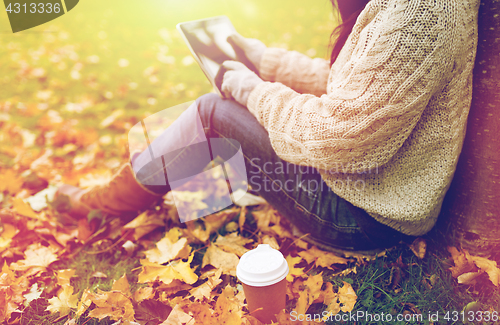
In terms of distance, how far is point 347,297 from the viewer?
3.68 ft

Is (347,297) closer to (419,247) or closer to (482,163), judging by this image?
(419,247)

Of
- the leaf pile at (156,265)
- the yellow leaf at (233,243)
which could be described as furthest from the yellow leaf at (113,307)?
the yellow leaf at (233,243)

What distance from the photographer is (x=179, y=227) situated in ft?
5.39

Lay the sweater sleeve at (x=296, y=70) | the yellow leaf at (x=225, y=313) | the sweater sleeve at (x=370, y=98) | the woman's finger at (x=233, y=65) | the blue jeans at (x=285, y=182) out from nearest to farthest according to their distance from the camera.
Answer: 1. the sweater sleeve at (x=370, y=98)
2. the yellow leaf at (x=225, y=313)
3. the blue jeans at (x=285, y=182)
4. the woman's finger at (x=233, y=65)
5. the sweater sleeve at (x=296, y=70)

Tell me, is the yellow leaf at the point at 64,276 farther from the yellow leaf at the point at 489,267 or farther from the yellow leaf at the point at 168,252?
the yellow leaf at the point at 489,267

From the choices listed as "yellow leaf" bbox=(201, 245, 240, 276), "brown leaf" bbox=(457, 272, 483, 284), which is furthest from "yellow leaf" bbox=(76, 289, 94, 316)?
"brown leaf" bbox=(457, 272, 483, 284)

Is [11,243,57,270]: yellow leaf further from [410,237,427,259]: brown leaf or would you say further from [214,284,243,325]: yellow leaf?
[410,237,427,259]: brown leaf

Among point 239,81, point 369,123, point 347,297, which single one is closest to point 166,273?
point 347,297

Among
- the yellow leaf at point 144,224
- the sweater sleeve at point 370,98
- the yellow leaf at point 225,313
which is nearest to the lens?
the sweater sleeve at point 370,98

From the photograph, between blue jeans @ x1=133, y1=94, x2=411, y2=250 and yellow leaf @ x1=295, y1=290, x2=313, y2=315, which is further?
blue jeans @ x1=133, y1=94, x2=411, y2=250

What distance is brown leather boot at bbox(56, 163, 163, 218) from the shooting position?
4.94 feet

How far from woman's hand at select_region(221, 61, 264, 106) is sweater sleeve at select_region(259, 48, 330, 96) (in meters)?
0.28

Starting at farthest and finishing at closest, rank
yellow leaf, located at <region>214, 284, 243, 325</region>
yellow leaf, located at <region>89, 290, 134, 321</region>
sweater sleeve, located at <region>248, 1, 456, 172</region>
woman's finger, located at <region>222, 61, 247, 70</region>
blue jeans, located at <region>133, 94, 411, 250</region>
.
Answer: woman's finger, located at <region>222, 61, 247, 70</region> < blue jeans, located at <region>133, 94, 411, 250</region> < yellow leaf, located at <region>89, 290, 134, 321</region> < yellow leaf, located at <region>214, 284, 243, 325</region> < sweater sleeve, located at <region>248, 1, 456, 172</region>

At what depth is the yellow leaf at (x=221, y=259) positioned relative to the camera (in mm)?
1299
